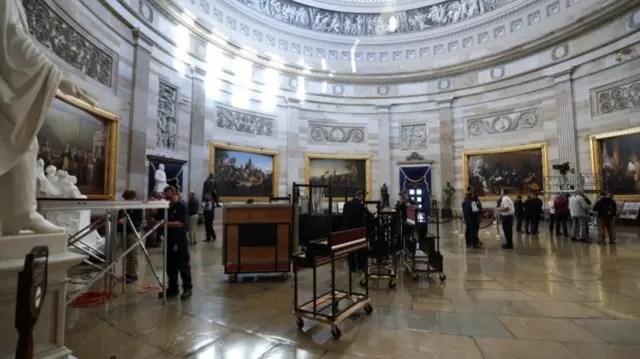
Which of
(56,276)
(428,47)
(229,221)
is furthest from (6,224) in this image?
(428,47)

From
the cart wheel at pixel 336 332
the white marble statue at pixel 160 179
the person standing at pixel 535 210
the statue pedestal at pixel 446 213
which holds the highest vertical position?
the white marble statue at pixel 160 179

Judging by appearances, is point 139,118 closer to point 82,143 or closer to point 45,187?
point 82,143

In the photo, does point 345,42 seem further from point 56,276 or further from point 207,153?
point 56,276

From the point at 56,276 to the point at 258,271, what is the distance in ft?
12.1

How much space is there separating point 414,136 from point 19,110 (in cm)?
2004

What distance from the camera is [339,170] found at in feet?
66.5

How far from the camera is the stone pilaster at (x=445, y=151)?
755 inches

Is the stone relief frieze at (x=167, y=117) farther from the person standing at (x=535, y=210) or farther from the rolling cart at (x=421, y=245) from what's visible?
the person standing at (x=535, y=210)

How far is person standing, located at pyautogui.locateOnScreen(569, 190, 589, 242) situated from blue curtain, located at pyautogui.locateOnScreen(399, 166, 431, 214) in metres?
9.41

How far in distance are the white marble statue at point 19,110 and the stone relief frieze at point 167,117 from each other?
37.6 feet

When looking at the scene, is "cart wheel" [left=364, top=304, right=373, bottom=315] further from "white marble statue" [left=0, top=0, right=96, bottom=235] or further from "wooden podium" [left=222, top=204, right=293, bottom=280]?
"white marble statue" [left=0, top=0, right=96, bottom=235]

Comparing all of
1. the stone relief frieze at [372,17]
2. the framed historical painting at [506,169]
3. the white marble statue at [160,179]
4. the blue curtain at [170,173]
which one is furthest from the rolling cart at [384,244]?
the stone relief frieze at [372,17]

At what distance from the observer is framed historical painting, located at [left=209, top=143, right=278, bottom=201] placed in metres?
15.8

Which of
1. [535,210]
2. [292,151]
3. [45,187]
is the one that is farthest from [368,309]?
[292,151]
